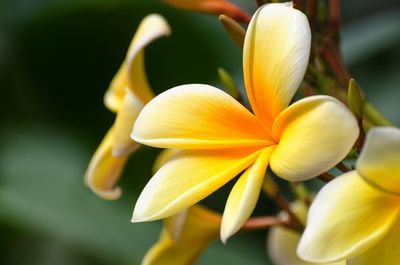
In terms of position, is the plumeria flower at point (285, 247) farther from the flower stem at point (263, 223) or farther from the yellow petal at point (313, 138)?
the yellow petal at point (313, 138)

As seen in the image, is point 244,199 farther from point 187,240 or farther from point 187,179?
point 187,240

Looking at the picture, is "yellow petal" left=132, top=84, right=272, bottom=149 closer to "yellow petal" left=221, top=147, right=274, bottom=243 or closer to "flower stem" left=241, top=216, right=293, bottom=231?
"yellow petal" left=221, top=147, right=274, bottom=243

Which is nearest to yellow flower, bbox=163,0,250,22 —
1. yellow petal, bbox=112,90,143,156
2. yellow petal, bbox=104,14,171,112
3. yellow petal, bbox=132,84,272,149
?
yellow petal, bbox=104,14,171,112

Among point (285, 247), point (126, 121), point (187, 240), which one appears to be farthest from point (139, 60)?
point (285, 247)

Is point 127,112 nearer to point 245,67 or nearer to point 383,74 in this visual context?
point 245,67

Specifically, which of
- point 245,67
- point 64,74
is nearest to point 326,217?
point 245,67

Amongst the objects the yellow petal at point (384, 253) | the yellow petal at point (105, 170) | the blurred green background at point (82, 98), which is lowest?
the blurred green background at point (82, 98)

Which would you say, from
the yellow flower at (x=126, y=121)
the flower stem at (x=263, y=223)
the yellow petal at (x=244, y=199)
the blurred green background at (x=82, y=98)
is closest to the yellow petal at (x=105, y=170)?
the yellow flower at (x=126, y=121)
